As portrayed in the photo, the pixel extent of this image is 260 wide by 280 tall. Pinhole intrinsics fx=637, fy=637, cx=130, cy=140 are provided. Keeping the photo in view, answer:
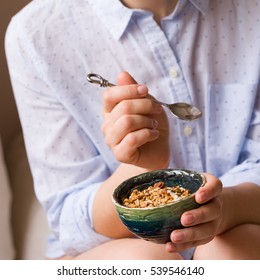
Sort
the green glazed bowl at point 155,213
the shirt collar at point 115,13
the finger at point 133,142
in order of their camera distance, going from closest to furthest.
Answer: the green glazed bowl at point 155,213, the finger at point 133,142, the shirt collar at point 115,13

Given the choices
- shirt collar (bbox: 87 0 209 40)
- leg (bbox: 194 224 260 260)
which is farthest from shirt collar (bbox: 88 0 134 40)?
leg (bbox: 194 224 260 260)

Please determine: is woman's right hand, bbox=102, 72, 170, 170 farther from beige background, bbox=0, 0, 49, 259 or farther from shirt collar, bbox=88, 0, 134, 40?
beige background, bbox=0, 0, 49, 259

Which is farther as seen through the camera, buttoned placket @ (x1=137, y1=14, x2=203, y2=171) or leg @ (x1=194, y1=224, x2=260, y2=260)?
buttoned placket @ (x1=137, y1=14, x2=203, y2=171)

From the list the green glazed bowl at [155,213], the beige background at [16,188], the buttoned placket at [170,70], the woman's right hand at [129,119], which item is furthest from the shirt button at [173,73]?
the beige background at [16,188]

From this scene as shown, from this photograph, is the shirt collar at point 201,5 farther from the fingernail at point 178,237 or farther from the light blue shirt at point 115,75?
the fingernail at point 178,237

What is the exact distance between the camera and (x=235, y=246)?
82 centimetres

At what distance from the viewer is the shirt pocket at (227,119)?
95cm

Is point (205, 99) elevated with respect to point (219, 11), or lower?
lower

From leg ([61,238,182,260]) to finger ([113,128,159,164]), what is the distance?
0.43 feet

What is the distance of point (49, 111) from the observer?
96 cm

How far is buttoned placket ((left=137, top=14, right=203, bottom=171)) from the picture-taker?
3.01ft
